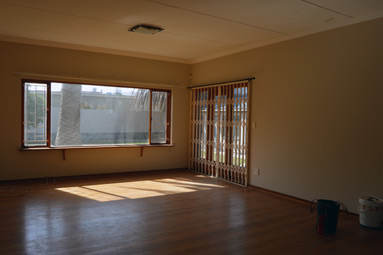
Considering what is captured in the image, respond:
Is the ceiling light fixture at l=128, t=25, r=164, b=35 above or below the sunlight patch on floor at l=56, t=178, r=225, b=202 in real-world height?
above

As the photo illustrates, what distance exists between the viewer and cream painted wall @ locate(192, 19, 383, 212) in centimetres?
379

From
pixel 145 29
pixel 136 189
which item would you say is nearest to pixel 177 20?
pixel 145 29

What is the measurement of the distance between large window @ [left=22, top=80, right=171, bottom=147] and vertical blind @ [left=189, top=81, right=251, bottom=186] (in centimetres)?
72

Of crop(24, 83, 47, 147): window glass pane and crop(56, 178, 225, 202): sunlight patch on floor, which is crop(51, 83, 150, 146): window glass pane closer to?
crop(24, 83, 47, 147): window glass pane

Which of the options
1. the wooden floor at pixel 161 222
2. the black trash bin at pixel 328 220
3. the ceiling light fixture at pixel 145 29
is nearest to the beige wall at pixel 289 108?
the wooden floor at pixel 161 222

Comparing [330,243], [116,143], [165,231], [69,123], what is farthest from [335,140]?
[69,123]

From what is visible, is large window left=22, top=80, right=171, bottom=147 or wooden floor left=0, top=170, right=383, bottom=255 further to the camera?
large window left=22, top=80, right=171, bottom=147

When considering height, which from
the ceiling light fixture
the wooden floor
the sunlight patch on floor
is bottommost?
the wooden floor

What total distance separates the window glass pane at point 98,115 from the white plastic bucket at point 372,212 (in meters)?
4.44

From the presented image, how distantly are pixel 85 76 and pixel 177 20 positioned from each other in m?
2.64

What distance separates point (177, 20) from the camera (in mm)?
4152

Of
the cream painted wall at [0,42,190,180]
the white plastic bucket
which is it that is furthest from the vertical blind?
the white plastic bucket

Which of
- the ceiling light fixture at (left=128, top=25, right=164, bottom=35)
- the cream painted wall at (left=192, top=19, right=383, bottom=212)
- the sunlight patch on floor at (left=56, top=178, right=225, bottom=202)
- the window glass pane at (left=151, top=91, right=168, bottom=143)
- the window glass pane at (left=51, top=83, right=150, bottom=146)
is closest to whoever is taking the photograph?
the cream painted wall at (left=192, top=19, right=383, bottom=212)

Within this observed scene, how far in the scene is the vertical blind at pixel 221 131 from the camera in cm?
561
